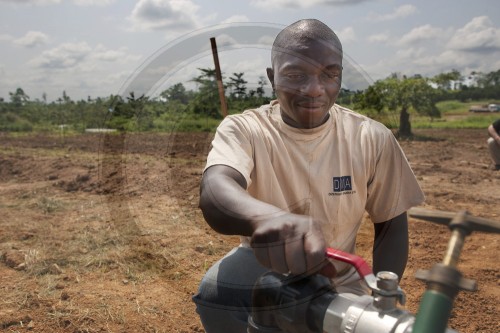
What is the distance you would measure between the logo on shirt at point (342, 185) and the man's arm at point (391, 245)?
0.49ft

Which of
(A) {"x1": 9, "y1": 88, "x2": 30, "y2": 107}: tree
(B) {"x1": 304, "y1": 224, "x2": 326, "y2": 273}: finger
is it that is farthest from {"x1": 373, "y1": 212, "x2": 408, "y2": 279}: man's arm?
(A) {"x1": 9, "y1": 88, "x2": 30, "y2": 107}: tree

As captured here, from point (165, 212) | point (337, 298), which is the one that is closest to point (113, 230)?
point (165, 212)

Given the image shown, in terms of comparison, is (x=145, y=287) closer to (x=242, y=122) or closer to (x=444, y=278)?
(x=242, y=122)

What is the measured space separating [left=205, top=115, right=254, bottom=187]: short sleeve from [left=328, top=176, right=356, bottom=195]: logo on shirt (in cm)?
21

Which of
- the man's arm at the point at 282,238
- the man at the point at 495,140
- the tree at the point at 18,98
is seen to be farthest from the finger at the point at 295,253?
the tree at the point at 18,98

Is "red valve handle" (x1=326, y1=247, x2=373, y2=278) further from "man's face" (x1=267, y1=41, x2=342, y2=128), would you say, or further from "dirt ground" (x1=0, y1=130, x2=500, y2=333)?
"man's face" (x1=267, y1=41, x2=342, y2=128)

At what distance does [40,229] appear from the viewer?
4.83 metres

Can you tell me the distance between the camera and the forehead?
4.23 feet

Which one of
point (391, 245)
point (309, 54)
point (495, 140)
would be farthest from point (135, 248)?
point (495, 140)

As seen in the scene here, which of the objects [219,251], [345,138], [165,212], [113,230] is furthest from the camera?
[113,230]

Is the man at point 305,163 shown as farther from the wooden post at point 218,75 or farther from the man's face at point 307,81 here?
the wooden post at point 218,75

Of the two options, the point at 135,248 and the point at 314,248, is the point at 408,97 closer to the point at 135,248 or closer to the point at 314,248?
the point at 135,248

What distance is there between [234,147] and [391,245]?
1.88ft

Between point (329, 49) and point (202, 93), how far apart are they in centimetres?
33
